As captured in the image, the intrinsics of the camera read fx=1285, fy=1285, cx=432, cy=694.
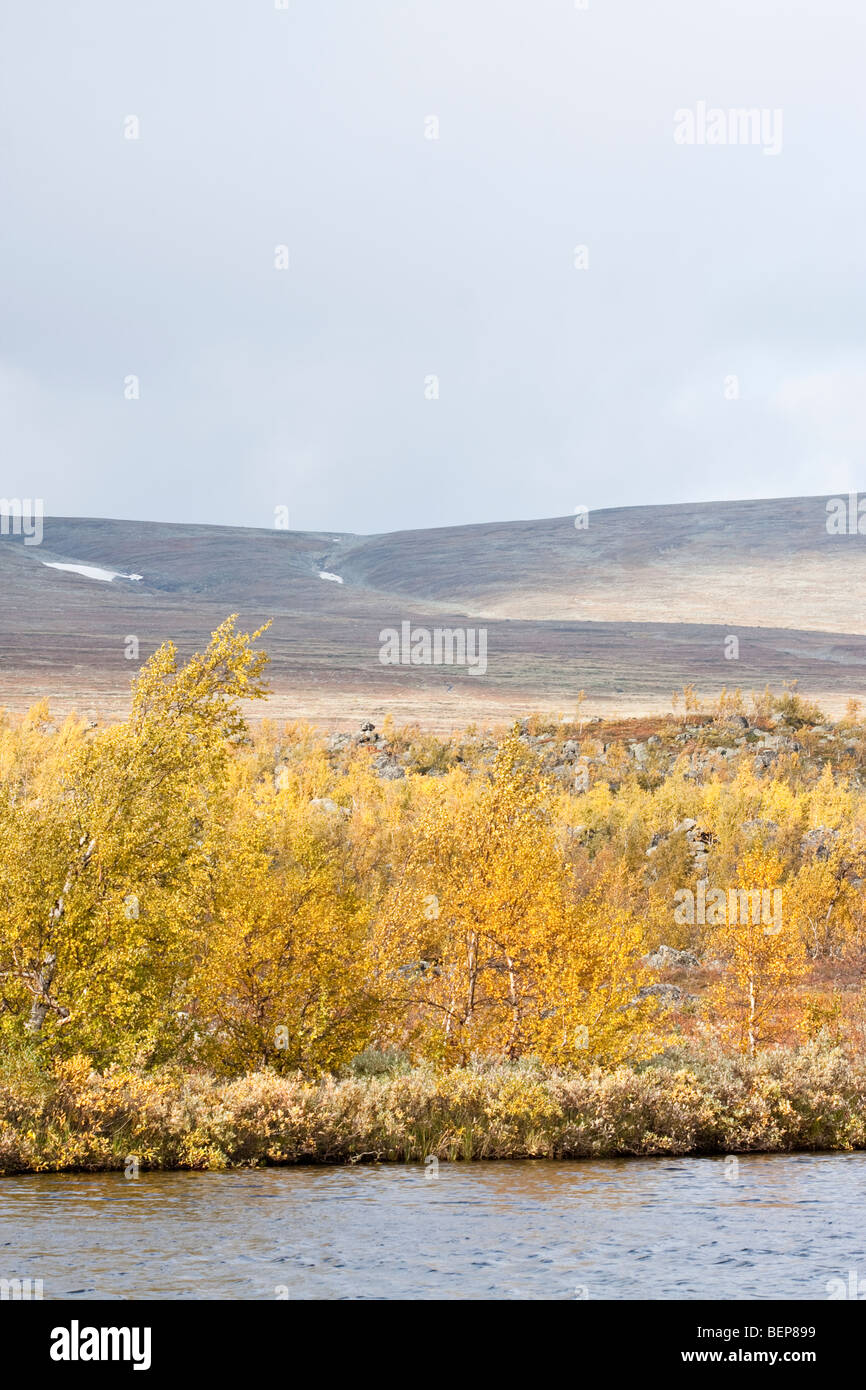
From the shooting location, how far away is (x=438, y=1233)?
49.3 feet

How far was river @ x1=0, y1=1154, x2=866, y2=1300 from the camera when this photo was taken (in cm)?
1277

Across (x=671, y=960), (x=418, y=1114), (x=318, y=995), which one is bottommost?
(x=671, y=960)

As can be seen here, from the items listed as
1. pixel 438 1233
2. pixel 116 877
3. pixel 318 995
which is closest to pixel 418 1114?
pixel 318 995

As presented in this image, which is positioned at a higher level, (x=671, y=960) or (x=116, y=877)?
(x=116, y=877)

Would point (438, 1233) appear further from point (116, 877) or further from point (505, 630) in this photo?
point (505, 630)

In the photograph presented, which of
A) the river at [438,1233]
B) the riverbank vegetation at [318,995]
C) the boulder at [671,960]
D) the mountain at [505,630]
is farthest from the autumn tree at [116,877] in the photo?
the mountain at [505,630]

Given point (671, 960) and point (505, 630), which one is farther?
point (505, 630)

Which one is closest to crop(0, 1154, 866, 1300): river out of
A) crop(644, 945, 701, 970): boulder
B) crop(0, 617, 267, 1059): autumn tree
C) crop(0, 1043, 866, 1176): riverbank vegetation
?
crop(0, 1043, 866, 1176): riverbank vegetation

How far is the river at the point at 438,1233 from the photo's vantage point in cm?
1277

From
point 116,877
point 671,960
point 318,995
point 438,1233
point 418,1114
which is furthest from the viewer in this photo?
point 671,960

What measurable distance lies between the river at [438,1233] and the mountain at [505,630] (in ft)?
218

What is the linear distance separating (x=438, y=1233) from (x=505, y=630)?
136 meters

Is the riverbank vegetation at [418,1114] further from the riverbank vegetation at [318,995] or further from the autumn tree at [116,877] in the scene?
the autumn tree at [116,877]
